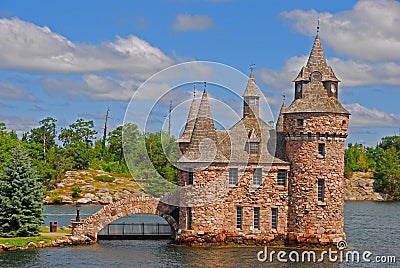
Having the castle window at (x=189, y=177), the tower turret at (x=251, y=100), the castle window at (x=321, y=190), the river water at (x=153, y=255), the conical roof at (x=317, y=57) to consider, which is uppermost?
the conical roof at (x=317, y=57)

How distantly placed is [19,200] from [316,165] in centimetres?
2294

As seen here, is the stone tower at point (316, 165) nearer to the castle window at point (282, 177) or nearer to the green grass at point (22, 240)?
the castle window at point (282, 177)

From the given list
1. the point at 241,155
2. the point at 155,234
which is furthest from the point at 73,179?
the point at 241,155

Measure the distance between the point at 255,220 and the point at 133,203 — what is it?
9.65 metres

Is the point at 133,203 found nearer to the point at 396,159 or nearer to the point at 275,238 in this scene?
the point at 275,238

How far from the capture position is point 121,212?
182 ft

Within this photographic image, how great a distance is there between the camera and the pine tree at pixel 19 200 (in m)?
53.9

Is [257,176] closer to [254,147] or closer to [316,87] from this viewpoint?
[254,147]

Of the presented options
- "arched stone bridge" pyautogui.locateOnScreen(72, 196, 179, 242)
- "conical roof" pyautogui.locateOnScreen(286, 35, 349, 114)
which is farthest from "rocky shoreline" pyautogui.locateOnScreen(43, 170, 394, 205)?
"conical roof" pyautogui.locateOnScreen(286, 35, 349, 114)

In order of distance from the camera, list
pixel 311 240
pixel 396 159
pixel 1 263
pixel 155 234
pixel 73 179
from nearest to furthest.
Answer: pixel 1 263, pixel 311 240, pixel 155 234, pixel 73 179, pixel 396 159

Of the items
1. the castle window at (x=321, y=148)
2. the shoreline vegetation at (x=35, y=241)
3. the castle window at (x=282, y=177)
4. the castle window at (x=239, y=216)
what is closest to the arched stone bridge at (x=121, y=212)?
the shoreline vegetation at (x=35, y=241)

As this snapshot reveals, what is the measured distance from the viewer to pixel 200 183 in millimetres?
53594

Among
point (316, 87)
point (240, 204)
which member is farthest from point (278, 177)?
point (316, 87)

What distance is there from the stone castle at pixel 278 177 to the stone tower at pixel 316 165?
2.9 inches
